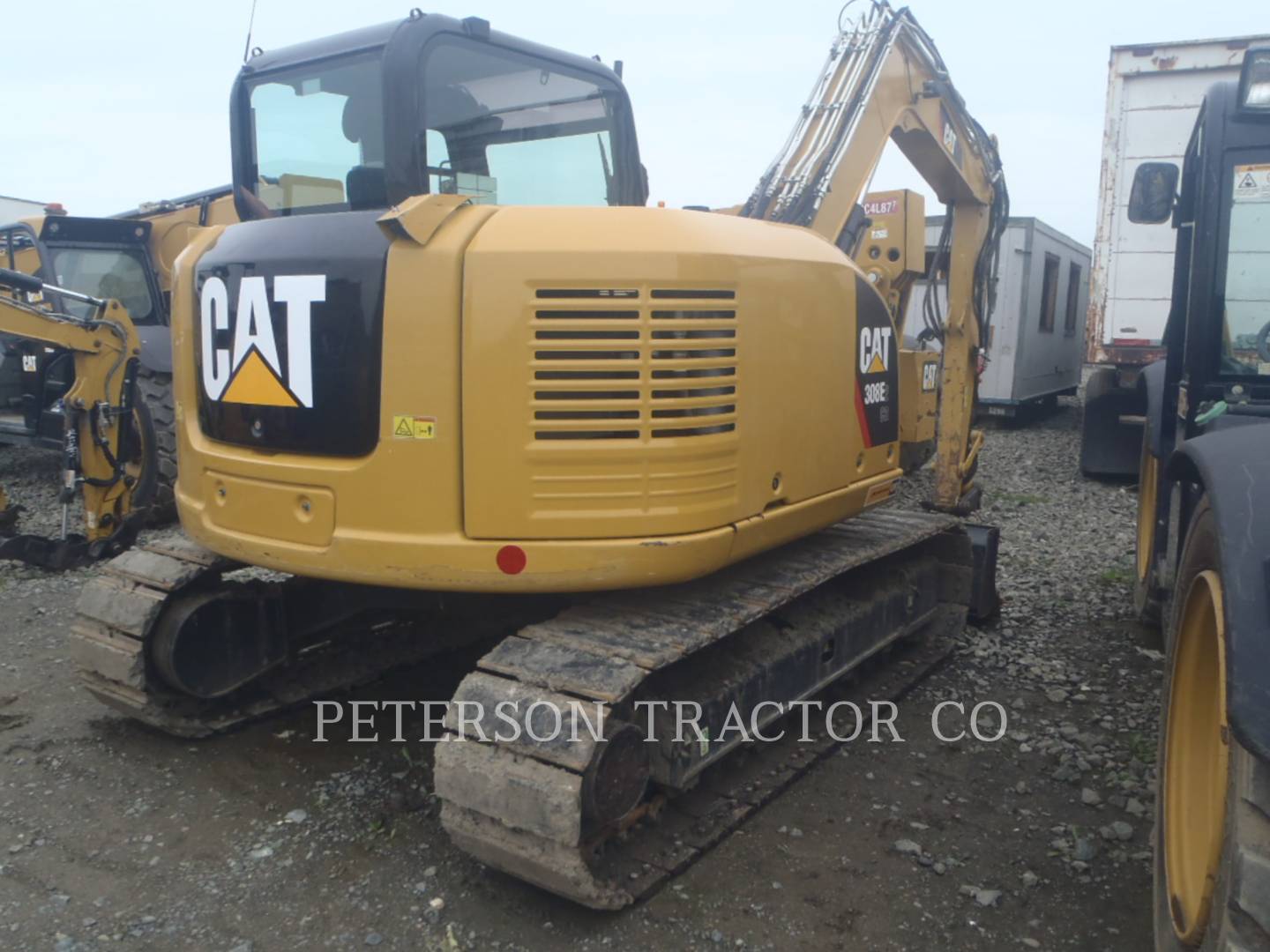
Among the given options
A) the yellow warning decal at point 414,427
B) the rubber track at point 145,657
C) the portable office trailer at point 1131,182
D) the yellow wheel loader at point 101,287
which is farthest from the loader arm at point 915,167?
the yellow wheel loader at point 101,287

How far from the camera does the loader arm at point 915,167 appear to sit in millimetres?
4676

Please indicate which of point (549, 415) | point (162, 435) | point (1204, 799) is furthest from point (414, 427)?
point (162, 435)

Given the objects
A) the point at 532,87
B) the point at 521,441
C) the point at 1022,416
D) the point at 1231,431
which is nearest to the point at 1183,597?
the point at 1231,431

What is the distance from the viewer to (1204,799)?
8.30 ft

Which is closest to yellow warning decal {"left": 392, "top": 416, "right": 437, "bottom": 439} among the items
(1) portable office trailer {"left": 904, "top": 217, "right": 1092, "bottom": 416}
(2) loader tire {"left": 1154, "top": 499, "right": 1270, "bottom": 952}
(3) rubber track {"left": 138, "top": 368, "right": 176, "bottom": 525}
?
(2) loader tire {"left": 1154, "top": 499, "right": 1270, "bottom": 952}

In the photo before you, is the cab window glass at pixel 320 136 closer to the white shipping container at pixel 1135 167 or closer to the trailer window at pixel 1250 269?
the trailer window at pixel 1250 269

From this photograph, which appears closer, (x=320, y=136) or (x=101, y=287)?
(x=320, y=136)

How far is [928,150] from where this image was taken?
18.5 feet

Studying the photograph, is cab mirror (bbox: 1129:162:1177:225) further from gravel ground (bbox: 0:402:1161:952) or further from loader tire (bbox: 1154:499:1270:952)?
gravel ground (bbox: 0:402:1161:952)

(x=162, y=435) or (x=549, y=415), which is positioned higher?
(x=549, y=415)

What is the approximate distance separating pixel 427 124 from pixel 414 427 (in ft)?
3.40

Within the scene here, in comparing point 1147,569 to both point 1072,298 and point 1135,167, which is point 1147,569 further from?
point 1072,298

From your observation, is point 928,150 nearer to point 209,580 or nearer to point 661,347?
point 661,347

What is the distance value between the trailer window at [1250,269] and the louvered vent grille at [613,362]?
Result: 1754mm
